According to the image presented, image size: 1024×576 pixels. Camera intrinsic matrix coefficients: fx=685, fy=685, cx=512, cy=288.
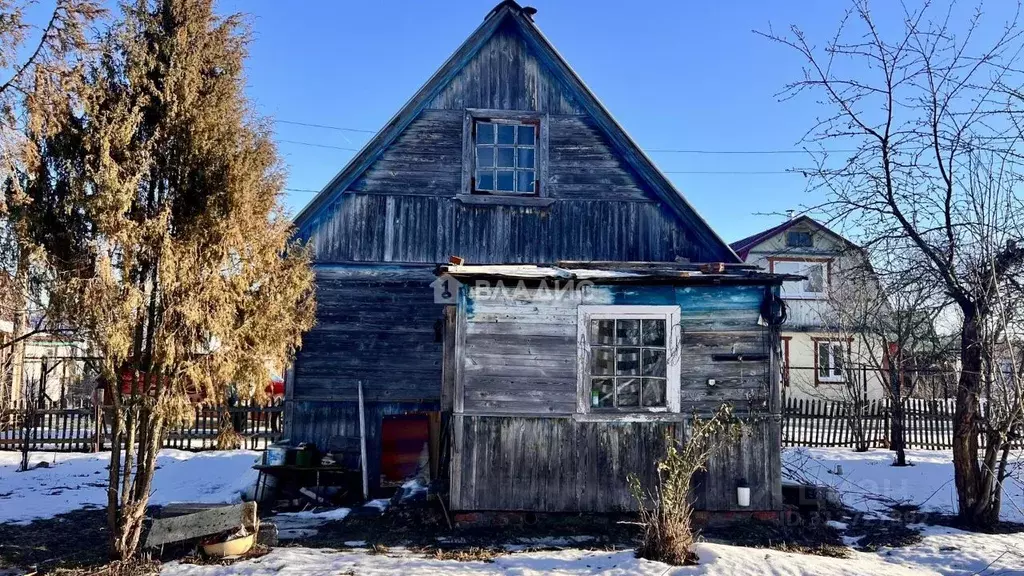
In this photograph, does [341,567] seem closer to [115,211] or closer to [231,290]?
[231,290]

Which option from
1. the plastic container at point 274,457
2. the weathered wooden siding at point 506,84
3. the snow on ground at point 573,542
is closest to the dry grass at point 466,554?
the snow on ground at point 573,542

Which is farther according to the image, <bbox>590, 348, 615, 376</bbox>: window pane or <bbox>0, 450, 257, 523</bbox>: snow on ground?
<bbox>0, 450, 257, 523</bbox>: snow on ground

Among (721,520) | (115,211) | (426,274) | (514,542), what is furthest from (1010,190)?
(115,211)

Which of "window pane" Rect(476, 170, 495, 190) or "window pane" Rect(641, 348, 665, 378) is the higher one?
"window pane" Rect(476, 170, 495, 190)

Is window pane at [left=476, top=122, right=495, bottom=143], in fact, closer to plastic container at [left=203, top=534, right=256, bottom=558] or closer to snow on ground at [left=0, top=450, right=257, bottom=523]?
snow on ground at [left=0, top=450, right=257, bottom=523]

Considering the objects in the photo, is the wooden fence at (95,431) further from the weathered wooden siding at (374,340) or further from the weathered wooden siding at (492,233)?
the weathered wooden siding at (492,233)

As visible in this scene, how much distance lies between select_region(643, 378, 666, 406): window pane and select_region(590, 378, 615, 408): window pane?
44 centimetres

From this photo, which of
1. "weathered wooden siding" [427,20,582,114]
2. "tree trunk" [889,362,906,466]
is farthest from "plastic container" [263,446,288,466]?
"tree trunk" [889,362,906,466]

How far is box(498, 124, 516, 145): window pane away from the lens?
36.7 feet

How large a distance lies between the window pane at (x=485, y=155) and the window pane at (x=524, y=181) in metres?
0.46

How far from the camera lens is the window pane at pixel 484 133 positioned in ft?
36.5

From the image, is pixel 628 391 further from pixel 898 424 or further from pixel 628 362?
pixel 898 424

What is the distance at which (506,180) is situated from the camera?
439 inches

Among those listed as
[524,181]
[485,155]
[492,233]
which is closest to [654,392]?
[492,233]
